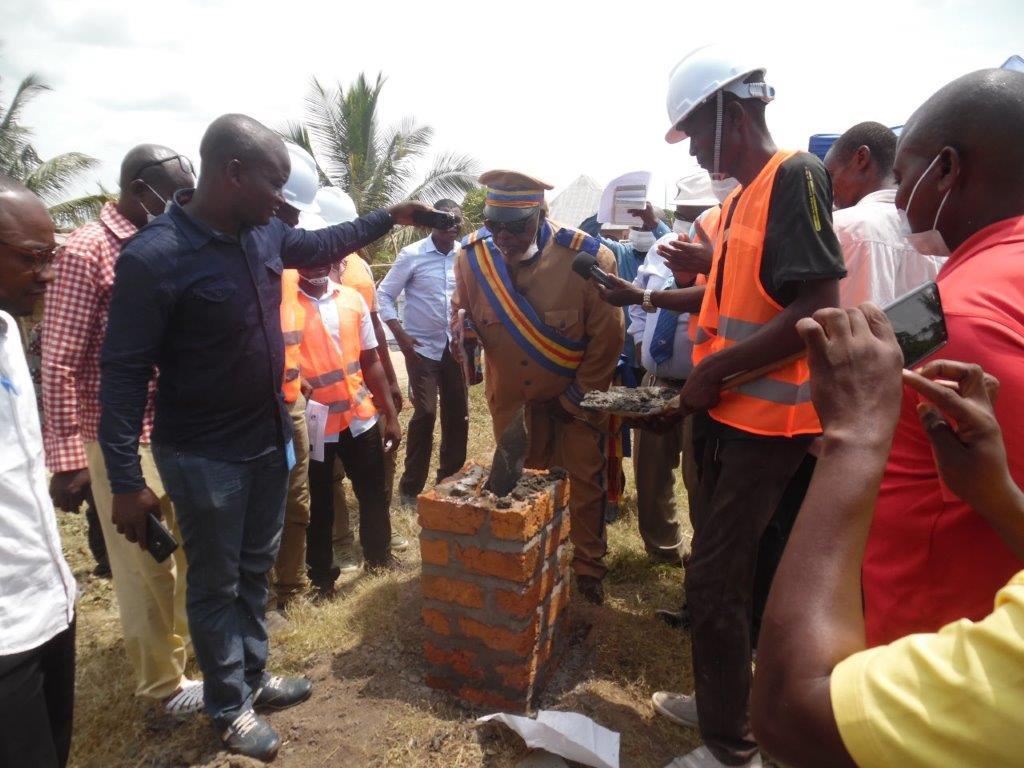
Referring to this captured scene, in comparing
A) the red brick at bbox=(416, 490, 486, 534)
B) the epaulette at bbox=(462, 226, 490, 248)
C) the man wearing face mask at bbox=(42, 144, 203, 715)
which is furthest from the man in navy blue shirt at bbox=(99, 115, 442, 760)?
the epaulette at bbox=(462, 226, 490, 248)

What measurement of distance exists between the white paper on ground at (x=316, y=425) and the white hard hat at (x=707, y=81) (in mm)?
2302

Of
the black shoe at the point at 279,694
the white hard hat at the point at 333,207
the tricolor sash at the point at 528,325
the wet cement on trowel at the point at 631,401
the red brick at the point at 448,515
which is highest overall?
the white hard hat at the point at 333,207

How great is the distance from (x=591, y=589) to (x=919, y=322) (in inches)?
113

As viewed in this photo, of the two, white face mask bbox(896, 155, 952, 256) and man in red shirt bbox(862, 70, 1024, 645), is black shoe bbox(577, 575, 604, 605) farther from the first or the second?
white face mask bbox(896, 155, 952, 256)

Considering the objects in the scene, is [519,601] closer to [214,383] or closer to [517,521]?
[517,521]

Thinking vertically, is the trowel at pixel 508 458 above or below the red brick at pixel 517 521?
above

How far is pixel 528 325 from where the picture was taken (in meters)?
3.73

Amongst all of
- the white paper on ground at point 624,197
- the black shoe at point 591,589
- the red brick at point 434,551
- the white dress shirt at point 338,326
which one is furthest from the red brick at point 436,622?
the white paper on ground at point 624,197

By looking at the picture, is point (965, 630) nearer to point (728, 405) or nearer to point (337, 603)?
point (728, 405)

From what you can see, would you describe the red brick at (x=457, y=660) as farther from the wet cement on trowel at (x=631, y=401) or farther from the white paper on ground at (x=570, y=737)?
the wet cement on trowel at (x=631, y=401)

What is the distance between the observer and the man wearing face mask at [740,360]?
2084mm

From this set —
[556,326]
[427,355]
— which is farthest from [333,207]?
[556,326]

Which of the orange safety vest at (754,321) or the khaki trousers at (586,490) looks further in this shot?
the khaki trousers at (586,490)

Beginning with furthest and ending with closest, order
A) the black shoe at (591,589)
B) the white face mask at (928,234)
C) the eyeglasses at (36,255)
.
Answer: the black shoe at (591,589) < the eyeglasses at (36,255) < the white face mask at (928,234)
